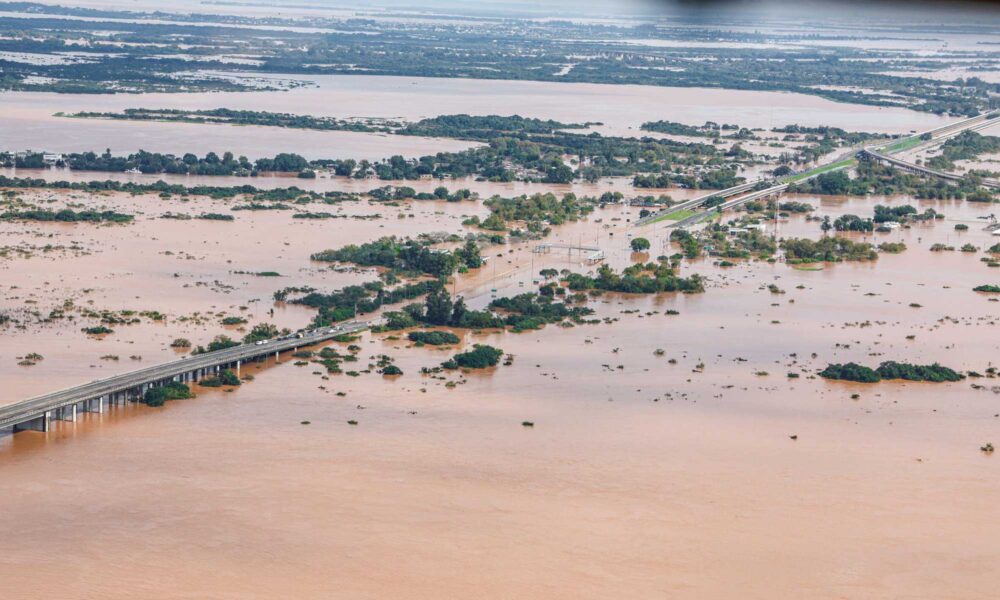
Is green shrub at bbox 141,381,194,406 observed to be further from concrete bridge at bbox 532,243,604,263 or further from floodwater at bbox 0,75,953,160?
floodwater at bbox 0,75,953,160

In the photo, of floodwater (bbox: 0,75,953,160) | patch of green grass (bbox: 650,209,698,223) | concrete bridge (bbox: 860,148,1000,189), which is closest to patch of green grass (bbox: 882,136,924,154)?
concrete bridge (bbox: 860,148,1000,189)

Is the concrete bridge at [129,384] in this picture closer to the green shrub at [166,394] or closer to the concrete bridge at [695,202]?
the green shrub at [166,394]

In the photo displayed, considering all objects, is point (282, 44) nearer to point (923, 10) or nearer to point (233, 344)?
point (923, 10)

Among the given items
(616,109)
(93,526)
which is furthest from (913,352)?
(616,109)

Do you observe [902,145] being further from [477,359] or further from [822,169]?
[477,359]

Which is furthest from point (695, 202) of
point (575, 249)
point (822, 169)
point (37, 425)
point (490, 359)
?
point (37, 425)

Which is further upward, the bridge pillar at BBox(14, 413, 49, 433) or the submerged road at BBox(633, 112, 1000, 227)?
the submerged road at BBox(633, 112, 1000, 227)
